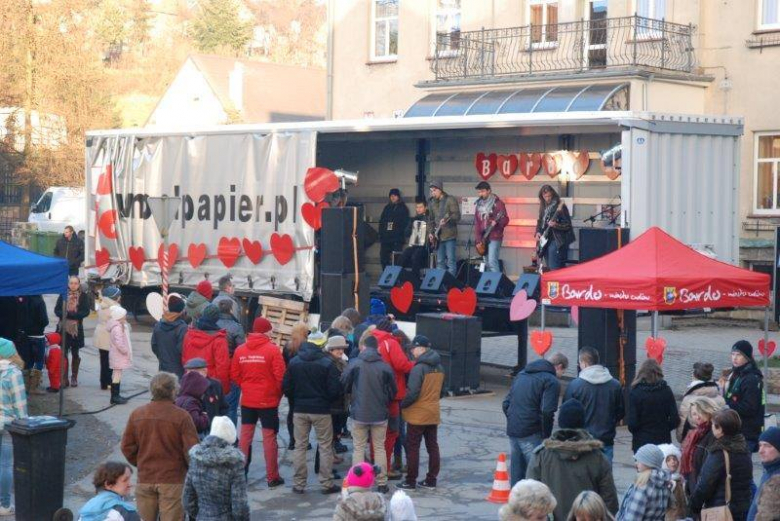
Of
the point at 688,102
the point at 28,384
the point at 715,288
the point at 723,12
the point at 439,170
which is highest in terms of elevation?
the point at 723,12

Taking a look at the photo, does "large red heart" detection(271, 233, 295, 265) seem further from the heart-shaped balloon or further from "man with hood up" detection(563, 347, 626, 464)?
"man with hood up" detection(563, 347, 626, 464)

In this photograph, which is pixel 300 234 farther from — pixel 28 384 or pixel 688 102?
pixel 688 102

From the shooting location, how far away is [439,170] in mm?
21391

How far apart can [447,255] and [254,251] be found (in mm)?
3166

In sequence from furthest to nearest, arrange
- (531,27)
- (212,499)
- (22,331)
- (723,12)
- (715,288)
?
(531,27)
(723,12)
(22,331)
(715,288)
(212,499)

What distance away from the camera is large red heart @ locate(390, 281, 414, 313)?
18078 mm

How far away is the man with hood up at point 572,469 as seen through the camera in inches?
314

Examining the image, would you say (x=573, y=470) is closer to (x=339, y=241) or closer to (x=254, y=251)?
(x=339, y=241)

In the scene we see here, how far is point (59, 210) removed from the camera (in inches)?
1599

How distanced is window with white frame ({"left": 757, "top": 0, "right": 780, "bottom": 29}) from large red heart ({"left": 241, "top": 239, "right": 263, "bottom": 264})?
1204 centimetres

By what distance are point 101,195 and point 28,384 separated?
25.2ft

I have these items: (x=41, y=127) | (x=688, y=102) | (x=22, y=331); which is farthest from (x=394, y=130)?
(x=41, y=127)

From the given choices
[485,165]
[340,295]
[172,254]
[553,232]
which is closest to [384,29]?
[485,165]

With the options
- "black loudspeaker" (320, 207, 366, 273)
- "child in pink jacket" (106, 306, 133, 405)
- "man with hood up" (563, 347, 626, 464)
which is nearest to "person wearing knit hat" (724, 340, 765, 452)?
"man with hood up" (563, 347, 626, 464)
